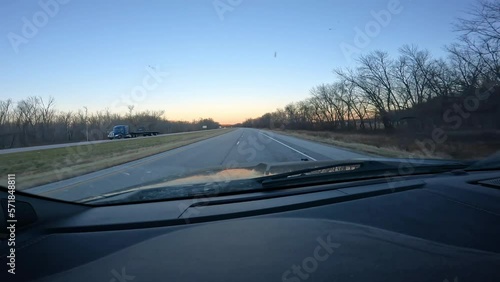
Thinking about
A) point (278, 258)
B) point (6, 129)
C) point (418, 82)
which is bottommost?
point (278, 258)

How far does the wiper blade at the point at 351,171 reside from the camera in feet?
11.9

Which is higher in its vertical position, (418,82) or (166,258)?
(418,82)

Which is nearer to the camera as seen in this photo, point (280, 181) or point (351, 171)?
point (280, 181)

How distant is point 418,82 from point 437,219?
7212 centimetres

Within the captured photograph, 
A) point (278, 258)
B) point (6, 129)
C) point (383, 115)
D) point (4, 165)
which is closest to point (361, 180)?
point (278, 258)

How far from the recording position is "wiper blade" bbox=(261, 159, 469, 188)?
3.63 meters

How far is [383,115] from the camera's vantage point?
221 feet

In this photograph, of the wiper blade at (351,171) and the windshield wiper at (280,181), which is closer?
the windshield wiper at (280,181)

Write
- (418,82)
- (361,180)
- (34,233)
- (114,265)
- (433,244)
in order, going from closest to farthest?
1. (114,265)
2. (433,244)
3. (34,233)
4. (361,180)
5. (418,82)

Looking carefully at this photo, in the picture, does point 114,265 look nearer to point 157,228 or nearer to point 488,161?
point 157,228

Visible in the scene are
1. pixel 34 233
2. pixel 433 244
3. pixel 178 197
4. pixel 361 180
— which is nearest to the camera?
pixel 433 244

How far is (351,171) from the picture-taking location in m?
3.94

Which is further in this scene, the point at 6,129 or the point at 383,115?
the point at 383,115

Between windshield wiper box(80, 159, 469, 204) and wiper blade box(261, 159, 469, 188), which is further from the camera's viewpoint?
wiper blade box(261, 159, 469, 188)
